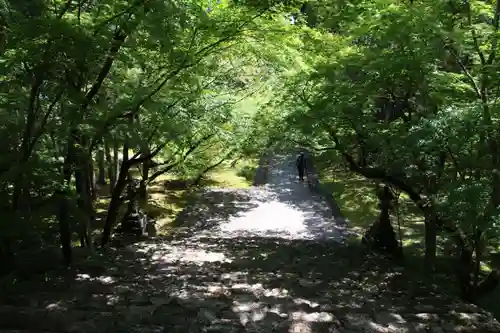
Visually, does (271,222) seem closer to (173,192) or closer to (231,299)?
(173,192)

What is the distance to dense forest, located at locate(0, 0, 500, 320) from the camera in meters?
5.49

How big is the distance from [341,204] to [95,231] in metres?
9.97

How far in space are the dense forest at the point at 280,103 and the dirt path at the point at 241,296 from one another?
105 cm

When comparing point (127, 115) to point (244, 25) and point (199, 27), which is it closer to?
point (199, 27)

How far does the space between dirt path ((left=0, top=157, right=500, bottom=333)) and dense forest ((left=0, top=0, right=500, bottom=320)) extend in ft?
3.43

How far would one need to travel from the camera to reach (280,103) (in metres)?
11.1

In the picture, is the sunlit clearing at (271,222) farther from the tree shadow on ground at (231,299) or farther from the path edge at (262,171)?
the tree shadow on ground at (231,299)

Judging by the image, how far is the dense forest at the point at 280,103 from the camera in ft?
18.0

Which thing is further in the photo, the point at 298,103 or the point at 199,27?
the point at 298,103

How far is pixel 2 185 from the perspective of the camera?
18.6ft

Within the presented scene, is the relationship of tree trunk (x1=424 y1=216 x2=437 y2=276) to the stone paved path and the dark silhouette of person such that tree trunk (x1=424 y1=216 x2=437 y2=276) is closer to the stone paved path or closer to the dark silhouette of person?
the stone paved path

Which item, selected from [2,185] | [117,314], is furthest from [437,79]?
[2,185]

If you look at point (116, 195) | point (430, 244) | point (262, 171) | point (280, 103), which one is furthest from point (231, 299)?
point (262, 171)

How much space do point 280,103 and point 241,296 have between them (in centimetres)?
649
